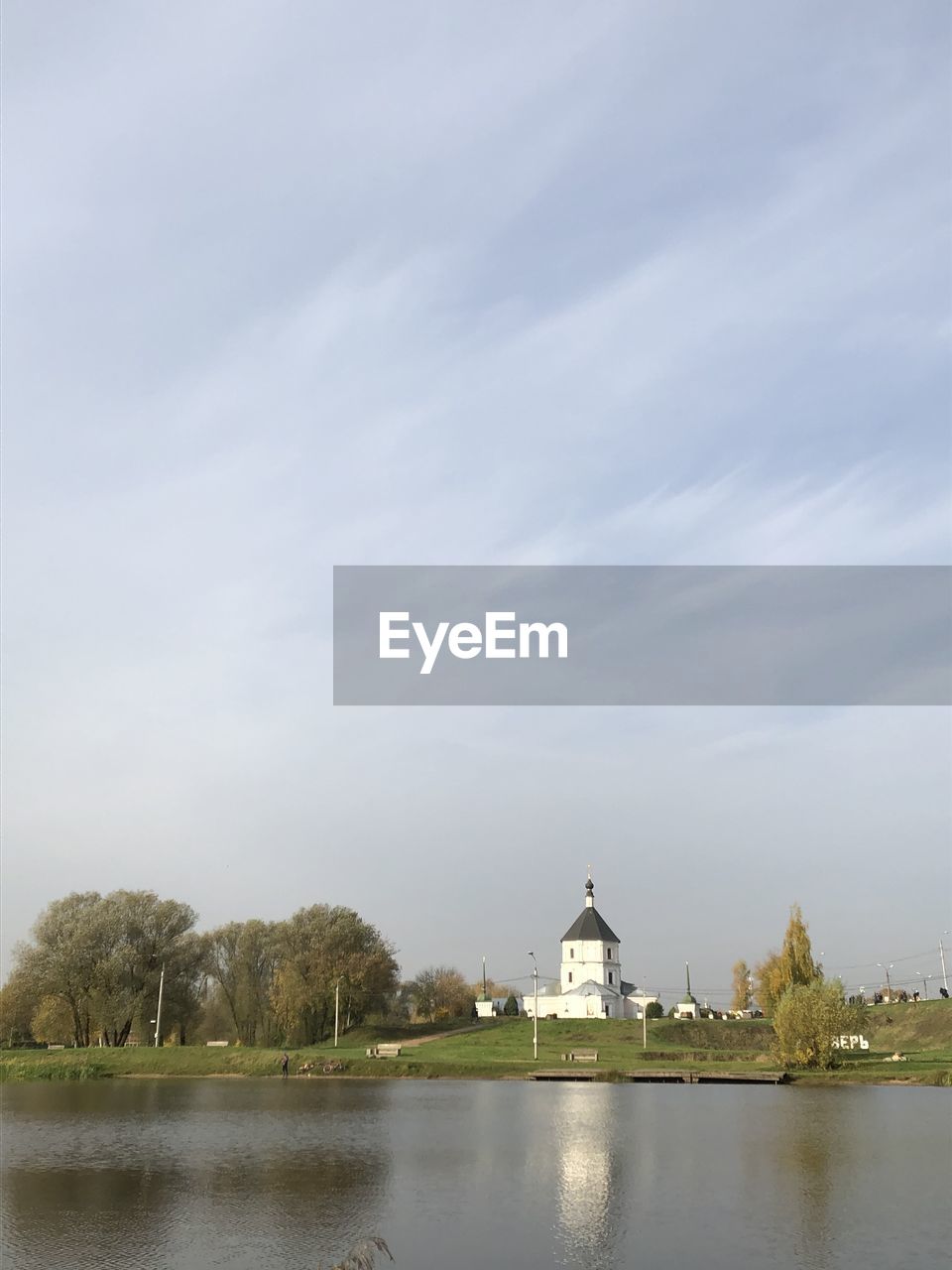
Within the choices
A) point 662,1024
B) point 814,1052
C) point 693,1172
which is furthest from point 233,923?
point 693,1172

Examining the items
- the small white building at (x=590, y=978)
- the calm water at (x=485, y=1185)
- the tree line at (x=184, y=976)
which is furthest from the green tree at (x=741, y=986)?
the calm water at (x=485, y=1185)

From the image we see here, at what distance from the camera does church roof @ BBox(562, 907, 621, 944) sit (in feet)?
429

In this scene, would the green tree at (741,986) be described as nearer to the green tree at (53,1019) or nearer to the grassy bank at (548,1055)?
the grassy bank at (548,1055)

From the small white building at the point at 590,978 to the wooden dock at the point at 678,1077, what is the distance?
6198 centimetres

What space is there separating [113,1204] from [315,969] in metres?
73.3

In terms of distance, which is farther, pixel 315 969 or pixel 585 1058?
pixel 315 969

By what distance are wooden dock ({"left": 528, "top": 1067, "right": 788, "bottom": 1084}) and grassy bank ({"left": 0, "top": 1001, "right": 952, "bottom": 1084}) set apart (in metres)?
1.10

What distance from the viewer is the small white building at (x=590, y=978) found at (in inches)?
4926

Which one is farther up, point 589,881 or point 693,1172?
point 589,881

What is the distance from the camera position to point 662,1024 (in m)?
98.1

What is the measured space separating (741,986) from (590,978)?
25.1 metres

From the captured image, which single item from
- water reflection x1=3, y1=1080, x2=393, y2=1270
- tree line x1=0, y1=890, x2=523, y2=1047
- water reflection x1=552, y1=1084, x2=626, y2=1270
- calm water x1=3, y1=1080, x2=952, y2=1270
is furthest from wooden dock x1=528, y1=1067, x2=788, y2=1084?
tree line x1=0, y1=890, x2=523, y2=1047

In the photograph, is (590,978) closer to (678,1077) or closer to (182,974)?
(182,974)

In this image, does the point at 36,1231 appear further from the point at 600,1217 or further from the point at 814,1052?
the point at 814,1052
